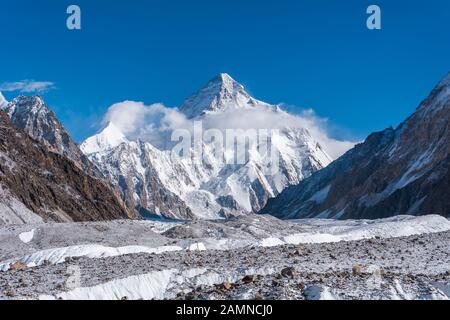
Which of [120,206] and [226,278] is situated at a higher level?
[120,206]

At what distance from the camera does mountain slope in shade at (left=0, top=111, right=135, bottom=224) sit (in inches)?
4491

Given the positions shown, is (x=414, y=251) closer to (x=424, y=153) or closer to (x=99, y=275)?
(x=99, y=275)

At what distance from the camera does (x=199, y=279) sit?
2216 cm

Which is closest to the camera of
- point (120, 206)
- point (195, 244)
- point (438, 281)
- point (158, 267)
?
point (438, 281)

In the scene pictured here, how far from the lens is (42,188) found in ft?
422

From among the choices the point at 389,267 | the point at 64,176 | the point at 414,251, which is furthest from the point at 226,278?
the point at 64,176

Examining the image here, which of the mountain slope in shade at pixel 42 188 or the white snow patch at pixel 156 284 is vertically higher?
the mountain slope in shade at pixel 42 188

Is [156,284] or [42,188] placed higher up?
[42,188]

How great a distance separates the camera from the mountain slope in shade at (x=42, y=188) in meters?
114

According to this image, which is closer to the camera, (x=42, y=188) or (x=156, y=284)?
(x=156, y=284)

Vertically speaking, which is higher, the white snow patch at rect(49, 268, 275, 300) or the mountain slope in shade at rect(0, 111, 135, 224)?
the mountain slope in shade at rect(0, 111, 135, 224)

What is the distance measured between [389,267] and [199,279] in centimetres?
783

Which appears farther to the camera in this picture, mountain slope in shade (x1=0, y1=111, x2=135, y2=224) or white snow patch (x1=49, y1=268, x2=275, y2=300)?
mountain slope in shade (x1=0, y1=111, x2=135, y2=224)
